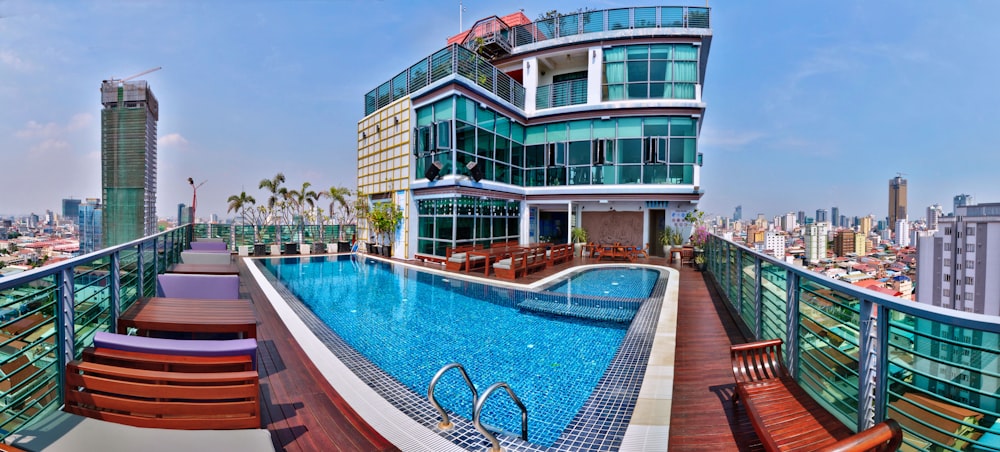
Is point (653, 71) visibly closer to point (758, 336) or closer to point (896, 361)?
point (758, 336)

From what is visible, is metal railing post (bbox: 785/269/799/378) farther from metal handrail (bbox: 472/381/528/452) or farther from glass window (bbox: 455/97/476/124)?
glass window (bbox: 455/97/476/124)

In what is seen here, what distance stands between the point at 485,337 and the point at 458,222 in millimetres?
8793

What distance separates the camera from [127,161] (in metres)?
32.7

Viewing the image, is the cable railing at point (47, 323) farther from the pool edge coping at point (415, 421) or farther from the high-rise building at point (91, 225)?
the high-rise building at point (91, 225)

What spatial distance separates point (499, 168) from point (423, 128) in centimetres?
383

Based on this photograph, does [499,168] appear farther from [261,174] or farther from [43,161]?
[43,161]

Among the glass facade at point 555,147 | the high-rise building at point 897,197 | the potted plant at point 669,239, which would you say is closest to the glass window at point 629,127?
the glass facade at point 555,147

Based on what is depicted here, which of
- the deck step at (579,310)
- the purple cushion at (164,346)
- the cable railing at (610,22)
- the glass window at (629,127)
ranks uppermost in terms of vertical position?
the cable railing at (610,22)

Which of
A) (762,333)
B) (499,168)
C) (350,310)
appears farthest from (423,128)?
(762,333)

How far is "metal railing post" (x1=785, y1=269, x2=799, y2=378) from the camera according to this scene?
11.6ft

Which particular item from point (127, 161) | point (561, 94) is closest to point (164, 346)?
point (561, 94)

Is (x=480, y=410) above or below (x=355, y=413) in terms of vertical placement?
above

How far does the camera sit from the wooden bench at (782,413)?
5.42ft

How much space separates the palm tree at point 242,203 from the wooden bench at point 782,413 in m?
21.9
